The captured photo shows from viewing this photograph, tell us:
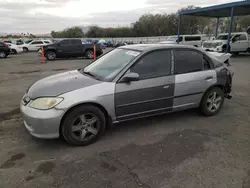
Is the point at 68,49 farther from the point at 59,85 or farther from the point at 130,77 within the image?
the point at 130,77

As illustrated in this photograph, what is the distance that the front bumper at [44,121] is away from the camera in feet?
9.39

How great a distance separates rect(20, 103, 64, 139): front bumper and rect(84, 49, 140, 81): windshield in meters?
1.00

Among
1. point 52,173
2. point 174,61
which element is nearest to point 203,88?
point 174,61

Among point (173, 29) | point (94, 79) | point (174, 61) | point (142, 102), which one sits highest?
point (173, 29)

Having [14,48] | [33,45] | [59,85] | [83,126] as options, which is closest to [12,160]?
[83,126]

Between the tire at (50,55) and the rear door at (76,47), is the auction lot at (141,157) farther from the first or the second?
the rear door at (76,47)

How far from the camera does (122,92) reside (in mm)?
3232

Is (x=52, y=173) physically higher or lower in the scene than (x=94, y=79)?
lower

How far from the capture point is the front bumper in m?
2.86

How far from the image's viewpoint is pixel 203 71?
4.00 m

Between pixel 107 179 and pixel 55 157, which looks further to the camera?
pixel 55 157

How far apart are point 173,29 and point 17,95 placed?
171 feet

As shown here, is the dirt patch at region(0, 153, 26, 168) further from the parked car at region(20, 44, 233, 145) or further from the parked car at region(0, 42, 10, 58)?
the parked car at region(0, 42, 10, 58)

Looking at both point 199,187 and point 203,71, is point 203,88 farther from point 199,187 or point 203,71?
point 199,187
